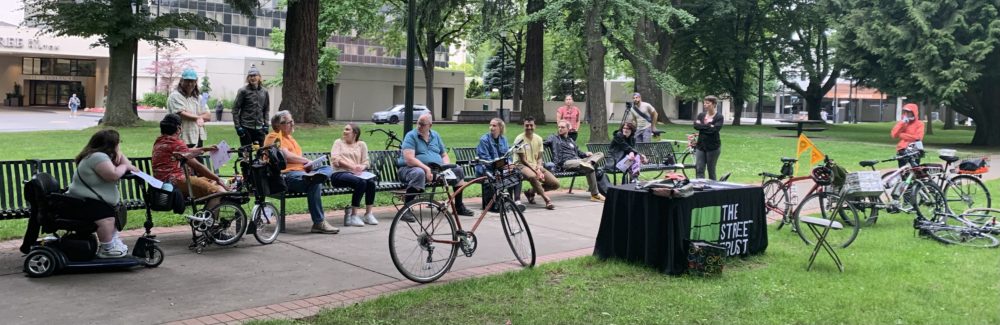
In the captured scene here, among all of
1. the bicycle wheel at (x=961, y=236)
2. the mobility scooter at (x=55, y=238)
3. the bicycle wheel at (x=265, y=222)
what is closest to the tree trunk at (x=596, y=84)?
the bicycle wheel at (x=961, y=236)

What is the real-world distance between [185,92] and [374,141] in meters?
14.7

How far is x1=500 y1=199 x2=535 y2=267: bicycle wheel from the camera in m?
7.54

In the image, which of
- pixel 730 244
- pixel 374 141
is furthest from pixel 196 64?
pixel 730 244

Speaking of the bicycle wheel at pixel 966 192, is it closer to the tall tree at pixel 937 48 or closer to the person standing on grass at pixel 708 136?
the person standing on grass at pixel 708 136

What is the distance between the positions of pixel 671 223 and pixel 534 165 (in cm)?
471

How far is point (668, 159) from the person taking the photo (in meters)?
15.5

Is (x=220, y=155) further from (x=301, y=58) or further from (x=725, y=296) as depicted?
(x=301, y=58)

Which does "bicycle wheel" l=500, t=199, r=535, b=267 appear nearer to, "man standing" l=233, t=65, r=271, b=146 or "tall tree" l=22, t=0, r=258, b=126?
"man standing" l=233, t=65, r=271, b=146

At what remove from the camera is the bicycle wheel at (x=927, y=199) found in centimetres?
1051

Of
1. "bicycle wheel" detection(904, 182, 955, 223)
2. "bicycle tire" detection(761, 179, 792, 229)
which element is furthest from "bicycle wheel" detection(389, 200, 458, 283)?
"bicycle wheel" detection(904, 182, 955, 223)

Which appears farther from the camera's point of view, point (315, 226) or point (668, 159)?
point (668, 159)

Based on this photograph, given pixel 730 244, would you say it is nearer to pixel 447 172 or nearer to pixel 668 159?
pixel 447 172

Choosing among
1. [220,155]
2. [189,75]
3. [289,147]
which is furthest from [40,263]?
[189,75]

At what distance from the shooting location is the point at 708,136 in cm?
1332
